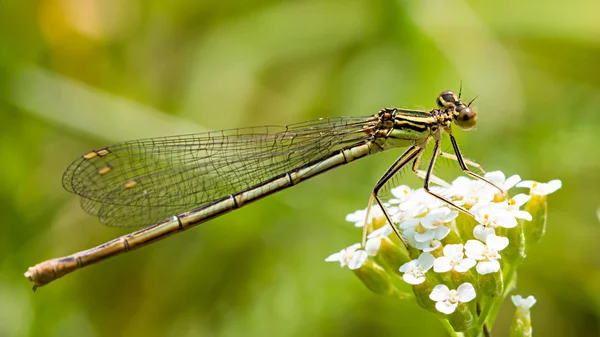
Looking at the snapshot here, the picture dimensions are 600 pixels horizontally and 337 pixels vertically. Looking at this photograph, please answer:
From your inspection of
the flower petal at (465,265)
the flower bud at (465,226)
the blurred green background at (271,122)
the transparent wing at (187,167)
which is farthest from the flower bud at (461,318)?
the blurred green background at (271,122)

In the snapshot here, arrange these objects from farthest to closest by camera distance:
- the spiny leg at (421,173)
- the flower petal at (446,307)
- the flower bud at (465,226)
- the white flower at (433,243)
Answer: the spiny leg at (421,173), the flower bud at (465,226), the white flower at (433,243), the flower petal at (446,307)

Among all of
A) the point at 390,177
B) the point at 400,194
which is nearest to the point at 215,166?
the point at 390,177

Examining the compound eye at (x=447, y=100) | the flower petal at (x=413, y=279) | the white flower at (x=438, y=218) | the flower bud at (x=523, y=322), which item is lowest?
the flower bud at (x=523, y=322)

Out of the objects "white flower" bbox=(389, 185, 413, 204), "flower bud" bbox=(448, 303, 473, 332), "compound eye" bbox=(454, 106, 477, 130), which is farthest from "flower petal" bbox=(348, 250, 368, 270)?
"compound eye" bbox=(454, 106, 477, 130)

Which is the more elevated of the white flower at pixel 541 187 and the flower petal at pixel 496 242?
the white flower at pixel 541 187

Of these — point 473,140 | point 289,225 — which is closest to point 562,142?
point 473,140

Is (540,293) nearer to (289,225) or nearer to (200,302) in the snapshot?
(289,225)

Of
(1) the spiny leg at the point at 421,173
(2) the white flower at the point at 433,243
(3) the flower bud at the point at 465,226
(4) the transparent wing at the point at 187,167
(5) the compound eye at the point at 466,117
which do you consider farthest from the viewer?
(4) the transparent wing at the point at 187,167

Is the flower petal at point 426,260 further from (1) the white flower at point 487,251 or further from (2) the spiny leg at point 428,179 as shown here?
(2) the spiny leg at point 428,179
